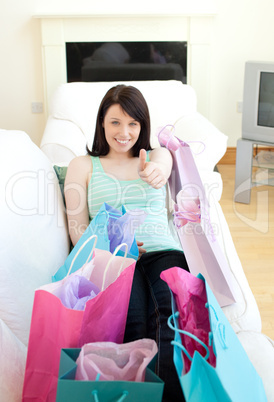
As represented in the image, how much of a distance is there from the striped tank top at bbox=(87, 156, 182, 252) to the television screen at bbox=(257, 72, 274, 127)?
1767mm

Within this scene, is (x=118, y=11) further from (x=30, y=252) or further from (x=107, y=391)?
(x=107, y=391)

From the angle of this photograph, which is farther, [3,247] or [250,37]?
[250,37]

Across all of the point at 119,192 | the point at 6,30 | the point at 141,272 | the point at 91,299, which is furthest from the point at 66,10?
the point at 91,299

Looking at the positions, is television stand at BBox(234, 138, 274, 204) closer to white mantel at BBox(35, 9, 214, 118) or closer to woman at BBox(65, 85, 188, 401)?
white mantel at BBox(35, 9, 214, 118)

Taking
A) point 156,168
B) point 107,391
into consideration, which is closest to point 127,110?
point 156,168

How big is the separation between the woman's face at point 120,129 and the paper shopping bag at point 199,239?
0.23 m

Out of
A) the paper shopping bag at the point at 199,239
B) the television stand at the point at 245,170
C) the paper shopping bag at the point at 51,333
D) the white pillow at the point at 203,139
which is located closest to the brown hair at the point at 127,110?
the paper shopping bag at the point at 199,239

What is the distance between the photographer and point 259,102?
3.36 m

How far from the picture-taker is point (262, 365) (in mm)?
1240

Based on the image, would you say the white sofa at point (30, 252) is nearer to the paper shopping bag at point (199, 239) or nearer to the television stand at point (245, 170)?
the paper shopping bag at point (199, 239)

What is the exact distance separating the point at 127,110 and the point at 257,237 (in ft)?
5.02

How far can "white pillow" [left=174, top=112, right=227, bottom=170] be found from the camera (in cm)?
265

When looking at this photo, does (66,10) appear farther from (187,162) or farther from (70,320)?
(70,320)

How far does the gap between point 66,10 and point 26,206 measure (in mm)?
2642
